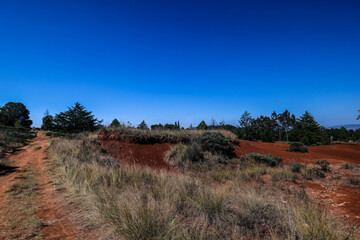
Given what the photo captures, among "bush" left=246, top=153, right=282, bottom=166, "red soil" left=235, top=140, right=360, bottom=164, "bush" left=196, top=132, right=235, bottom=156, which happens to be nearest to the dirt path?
"bush" left=196, top=132, right=235, bottom=156

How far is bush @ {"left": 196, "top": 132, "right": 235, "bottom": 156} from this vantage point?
12.2 metres

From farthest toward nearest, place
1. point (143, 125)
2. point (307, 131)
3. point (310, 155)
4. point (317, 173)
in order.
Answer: point (307, 131)
point (143, 125)
point (310, 155)
point (317, 173)

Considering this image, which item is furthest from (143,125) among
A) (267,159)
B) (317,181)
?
(317,181)

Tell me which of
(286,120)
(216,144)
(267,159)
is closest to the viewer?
(267,159)

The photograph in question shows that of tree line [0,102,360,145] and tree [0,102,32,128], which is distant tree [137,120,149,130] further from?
tree [0,102,32,128]

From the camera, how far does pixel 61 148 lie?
10.3 metres

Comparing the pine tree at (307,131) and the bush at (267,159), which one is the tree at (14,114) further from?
the pine tree at (307,131)

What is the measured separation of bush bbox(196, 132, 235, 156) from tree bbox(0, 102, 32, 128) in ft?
125

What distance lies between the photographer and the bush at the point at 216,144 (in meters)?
12.2

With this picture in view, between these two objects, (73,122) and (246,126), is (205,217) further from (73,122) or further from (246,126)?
(246,126)

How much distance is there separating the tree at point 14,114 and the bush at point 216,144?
125 feet

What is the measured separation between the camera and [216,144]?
1211cm

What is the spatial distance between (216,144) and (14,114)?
41925 mm

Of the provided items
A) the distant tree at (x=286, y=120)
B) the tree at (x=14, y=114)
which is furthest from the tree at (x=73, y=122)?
the distant tree at (x=286, y=120)
